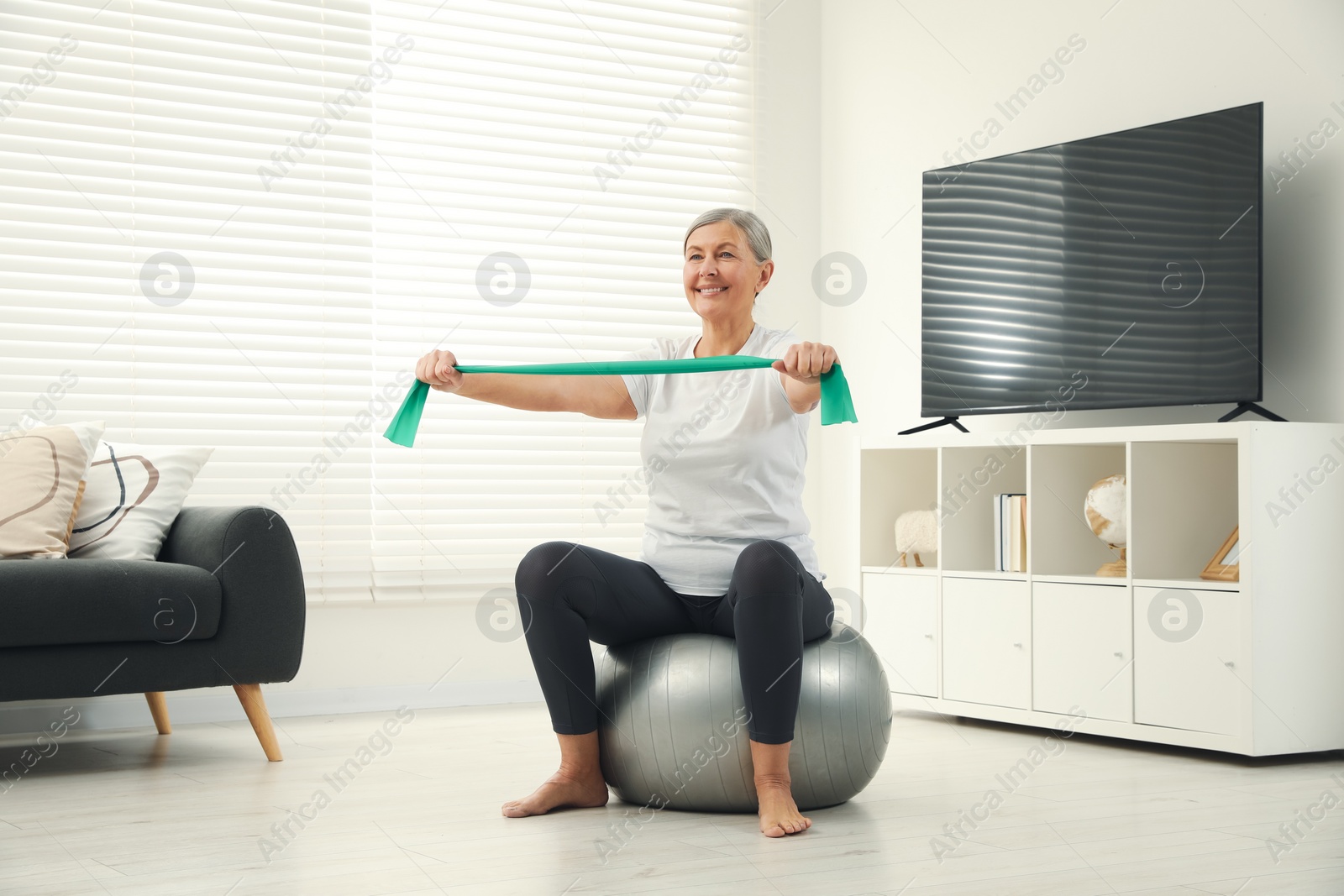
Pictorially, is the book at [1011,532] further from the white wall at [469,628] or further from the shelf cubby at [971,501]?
the white wall at [469,628]

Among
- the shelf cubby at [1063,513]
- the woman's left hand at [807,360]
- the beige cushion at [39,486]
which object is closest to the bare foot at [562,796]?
the woman's left hand at [807,360]

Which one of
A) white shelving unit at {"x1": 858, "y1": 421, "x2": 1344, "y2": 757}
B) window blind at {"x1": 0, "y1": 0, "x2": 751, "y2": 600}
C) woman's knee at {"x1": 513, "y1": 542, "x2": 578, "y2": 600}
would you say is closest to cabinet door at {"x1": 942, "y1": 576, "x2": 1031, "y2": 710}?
white shelving unit at {"x1": 858, "y1": 421, "x2": 1344, "y2": 757}

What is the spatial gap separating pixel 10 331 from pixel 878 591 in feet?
8.34

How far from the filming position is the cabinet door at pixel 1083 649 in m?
2.90

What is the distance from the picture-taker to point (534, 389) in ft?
7.48

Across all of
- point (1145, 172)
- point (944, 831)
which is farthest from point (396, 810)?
point (1145, 172)

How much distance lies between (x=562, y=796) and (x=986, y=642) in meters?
1.48

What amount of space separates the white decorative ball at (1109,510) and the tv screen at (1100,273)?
0.72 ft

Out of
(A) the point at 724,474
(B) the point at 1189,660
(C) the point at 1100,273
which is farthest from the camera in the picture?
(C) the point at 1100,273

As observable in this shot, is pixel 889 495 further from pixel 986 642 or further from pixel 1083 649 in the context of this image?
pixel 1083 649

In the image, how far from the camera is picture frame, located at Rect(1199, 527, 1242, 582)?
274 cm

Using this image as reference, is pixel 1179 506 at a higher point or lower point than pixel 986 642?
higher

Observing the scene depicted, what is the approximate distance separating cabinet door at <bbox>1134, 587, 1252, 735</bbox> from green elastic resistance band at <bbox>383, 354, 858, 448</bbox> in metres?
1.16

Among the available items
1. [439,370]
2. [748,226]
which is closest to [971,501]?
[748,226]
